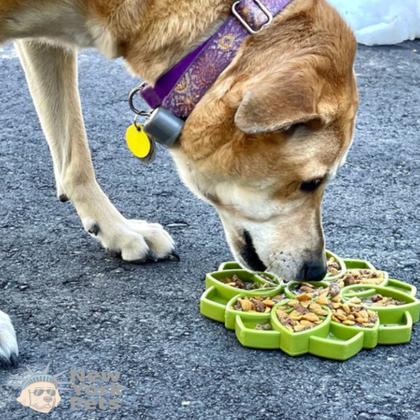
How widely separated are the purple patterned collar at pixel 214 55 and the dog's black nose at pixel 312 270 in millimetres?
616

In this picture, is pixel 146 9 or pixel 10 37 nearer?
pixel 146 9

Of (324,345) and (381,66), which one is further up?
(324,345)

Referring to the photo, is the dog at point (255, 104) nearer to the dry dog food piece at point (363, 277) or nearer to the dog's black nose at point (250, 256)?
the dog's black nose at point (250, 256)

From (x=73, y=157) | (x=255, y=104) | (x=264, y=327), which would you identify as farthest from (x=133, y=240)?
(x=255, y=104)

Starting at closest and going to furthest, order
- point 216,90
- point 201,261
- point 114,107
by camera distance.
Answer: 1. point 216,90
2. point 201,261
3. point 114,107

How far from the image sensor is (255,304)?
2.95m

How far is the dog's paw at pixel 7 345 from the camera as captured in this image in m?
2.70

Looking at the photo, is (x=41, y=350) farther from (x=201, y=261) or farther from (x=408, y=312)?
(x=408, y=312)

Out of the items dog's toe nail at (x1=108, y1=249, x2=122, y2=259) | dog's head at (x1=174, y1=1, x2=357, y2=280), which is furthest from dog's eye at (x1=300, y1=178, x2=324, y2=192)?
dog's toe nail at (x1=108, y1=249, x2=122, y2=259)

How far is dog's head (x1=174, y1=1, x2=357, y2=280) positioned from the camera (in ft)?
8.33

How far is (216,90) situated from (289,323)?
28.9 inches

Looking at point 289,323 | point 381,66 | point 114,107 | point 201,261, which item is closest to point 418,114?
point 381,66

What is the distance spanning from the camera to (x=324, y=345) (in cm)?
278

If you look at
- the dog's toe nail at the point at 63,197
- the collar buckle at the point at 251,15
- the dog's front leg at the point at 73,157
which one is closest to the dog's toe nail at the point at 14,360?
the dog's front leg at the point at 73,157
